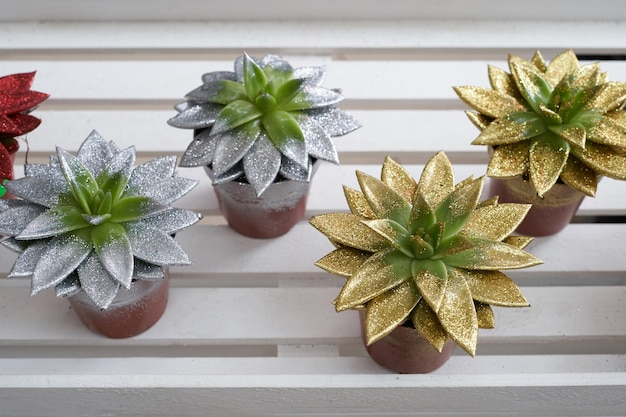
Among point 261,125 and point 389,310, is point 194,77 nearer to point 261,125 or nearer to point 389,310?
point 261,125

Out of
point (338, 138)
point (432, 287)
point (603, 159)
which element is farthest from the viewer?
point (338, 138)

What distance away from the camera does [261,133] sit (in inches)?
28.4

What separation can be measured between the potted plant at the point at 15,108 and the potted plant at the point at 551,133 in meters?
0.47

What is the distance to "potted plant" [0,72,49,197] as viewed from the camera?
71 cm

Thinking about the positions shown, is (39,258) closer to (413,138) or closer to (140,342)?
(140,342)

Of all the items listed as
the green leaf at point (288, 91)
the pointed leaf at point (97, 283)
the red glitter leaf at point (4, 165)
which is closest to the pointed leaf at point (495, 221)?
the green leaf at point (288, 91)

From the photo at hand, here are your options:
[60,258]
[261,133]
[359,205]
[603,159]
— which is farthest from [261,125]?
[603,159]

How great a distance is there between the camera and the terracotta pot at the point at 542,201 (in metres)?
0.73

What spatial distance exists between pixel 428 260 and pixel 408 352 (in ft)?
0.35

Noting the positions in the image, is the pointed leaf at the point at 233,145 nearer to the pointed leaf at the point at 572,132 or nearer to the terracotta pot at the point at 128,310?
the terracotta pot at the point at 128,310

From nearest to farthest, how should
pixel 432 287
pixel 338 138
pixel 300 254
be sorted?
1. pixel 432 287
2. pixel 300 254
3. pixel 338 138

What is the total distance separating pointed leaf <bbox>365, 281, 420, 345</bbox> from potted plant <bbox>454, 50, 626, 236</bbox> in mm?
170

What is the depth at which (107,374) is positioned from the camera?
2.32 feet

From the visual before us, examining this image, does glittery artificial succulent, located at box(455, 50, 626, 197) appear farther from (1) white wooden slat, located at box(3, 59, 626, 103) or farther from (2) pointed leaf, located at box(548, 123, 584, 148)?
(1) white wooden slat, located at box(3, 59, 626, 103)
